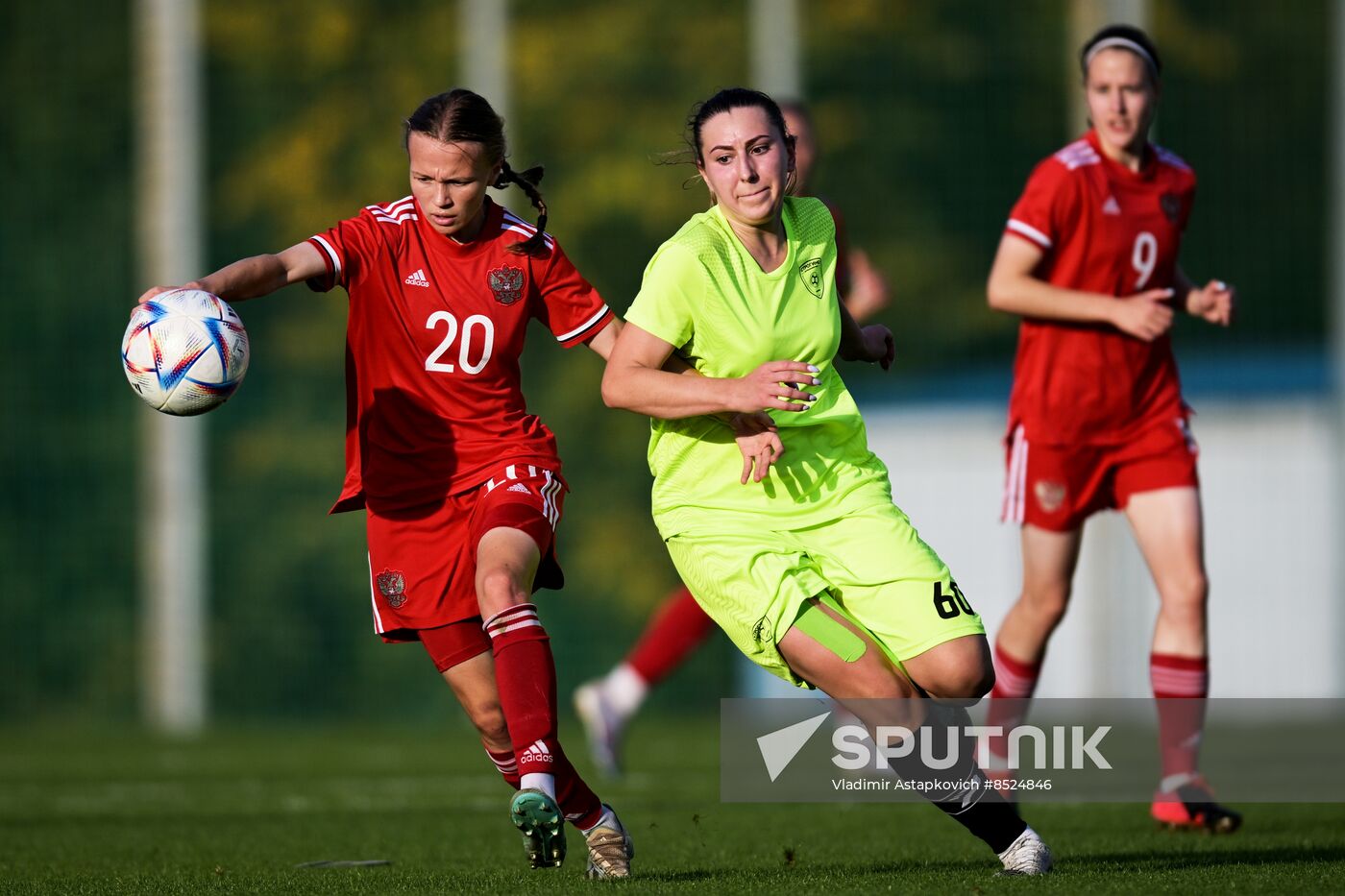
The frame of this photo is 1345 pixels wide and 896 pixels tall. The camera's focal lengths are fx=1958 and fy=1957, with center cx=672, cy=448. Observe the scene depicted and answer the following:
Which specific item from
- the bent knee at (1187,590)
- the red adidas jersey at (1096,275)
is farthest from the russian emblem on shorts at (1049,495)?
the bent knee at (1187,590)

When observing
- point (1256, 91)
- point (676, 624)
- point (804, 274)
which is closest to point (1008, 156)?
point (1256, 91)

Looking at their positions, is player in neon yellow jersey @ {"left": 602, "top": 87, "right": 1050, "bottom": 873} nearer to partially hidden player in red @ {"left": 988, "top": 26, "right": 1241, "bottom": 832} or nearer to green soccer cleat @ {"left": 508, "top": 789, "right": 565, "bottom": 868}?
green soccer cleat @ {"left": 508, "top": 789, "right": 565, "bottom": 868}

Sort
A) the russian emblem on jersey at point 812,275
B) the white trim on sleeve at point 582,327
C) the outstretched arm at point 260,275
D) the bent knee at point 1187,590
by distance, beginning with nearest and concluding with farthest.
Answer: the russian emblem on jersey at point 812,275 → the outstretched arm at point 260,275 → the white trim on sleeve at point 582,327 → the bent knee at point 1187,590

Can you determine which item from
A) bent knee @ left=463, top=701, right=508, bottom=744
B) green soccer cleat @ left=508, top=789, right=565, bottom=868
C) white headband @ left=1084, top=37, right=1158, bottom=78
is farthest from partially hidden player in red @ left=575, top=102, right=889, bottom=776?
green soccer cleat @ left=508, top=789, right=565, bottom=868

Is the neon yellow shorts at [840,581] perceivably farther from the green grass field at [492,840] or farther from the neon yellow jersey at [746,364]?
the green grass field at [492,840]

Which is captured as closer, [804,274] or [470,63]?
[804,274]

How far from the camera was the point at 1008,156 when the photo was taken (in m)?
15.0

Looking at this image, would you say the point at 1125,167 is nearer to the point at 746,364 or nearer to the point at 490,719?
the point at 746,364

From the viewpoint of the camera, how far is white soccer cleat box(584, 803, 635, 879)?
512 cm

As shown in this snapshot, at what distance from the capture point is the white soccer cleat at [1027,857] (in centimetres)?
493

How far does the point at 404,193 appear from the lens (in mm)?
15695

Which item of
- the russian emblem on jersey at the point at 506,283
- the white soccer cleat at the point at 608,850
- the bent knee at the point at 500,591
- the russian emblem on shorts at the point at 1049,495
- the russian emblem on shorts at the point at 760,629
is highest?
the russian emblem on jersey at the point at 506,283

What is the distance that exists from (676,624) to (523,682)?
3.01 metres

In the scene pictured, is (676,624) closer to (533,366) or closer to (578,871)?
(578,871)
